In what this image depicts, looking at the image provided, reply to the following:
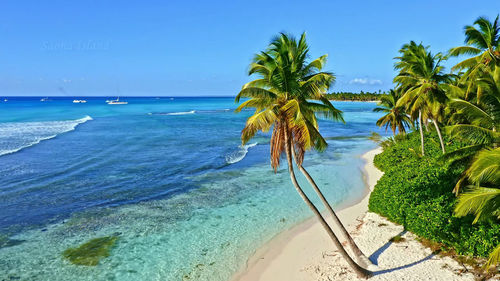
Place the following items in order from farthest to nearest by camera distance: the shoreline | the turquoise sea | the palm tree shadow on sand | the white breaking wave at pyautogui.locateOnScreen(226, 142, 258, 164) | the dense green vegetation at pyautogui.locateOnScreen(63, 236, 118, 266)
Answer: the white breaking wave at pyautogui.locateOnScreen(226, 142, 258, 164) < the dense green vegetation at pyautogui.locateOnScreen(63, 236, 118, 266) < the turquoise sea < the shoreline < the palm tree shadow on sand

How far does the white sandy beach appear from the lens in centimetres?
1151

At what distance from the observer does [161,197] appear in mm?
22297

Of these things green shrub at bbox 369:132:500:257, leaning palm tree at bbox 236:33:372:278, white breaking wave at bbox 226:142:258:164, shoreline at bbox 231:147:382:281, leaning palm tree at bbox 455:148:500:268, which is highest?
leaning palm tree at bbox 236:33:372:278

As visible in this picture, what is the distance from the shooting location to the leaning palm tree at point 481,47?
1845 centimetres

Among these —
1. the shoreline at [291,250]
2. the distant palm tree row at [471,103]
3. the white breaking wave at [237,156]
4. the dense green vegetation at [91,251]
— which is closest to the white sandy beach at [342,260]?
the shoreline at [291,250]

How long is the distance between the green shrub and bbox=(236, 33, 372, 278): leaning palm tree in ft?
11.7

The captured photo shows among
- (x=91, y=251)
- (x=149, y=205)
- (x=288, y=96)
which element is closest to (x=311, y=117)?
(x=288, y=96)

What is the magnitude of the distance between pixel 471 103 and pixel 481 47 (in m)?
11.8

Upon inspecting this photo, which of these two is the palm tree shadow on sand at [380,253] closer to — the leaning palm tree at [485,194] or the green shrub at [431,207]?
the green shrub at [431,207]

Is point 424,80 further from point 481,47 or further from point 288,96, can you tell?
point 288,96

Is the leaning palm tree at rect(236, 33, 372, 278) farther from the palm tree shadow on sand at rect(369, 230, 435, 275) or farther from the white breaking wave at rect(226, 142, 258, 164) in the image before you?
the white breaking wave at rect(226, 142, 258, 164)

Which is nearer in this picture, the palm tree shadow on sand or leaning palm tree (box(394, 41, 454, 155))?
the palm tree shadow on sand

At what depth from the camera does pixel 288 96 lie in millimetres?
11453

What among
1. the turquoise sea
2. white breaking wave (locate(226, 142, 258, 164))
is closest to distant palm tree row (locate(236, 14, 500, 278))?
the turquoise sea
